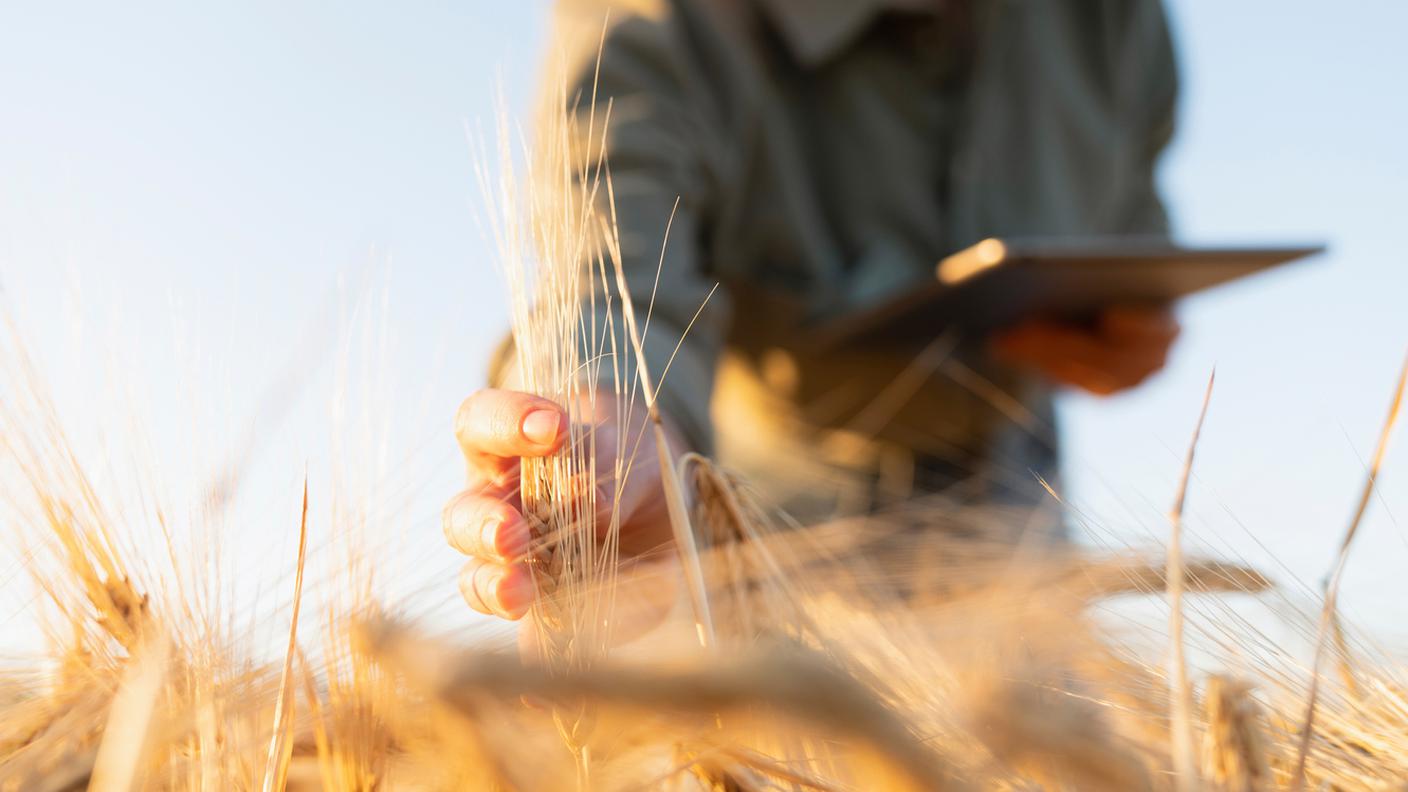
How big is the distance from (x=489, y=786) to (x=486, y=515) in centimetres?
14

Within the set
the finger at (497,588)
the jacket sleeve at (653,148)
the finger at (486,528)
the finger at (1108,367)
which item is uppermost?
the jacket sleeve at (653,148)

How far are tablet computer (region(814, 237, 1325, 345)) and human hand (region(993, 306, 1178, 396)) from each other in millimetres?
33

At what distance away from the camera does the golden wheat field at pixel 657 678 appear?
0.50ft

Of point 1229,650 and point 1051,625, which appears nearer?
point 1229,650

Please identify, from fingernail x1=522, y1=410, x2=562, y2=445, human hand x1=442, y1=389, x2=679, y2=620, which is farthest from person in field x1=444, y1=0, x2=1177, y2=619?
fingernail x1=522, y1=410, x2=562, y2=445

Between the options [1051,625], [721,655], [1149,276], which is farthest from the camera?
[1149,276]

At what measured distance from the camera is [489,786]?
21cm

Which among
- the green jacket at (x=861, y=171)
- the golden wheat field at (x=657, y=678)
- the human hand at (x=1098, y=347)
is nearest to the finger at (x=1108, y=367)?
the human hand at (x=1098, y=347)

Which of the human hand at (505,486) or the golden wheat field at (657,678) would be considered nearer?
the golden wheat field at (657,678)

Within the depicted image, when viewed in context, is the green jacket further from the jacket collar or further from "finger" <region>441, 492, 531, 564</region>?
"finger" <region>441, 492, 531, 564</region>

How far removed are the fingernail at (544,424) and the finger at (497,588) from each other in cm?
5

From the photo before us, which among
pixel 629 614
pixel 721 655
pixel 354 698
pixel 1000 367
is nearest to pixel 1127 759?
pixel 721 655

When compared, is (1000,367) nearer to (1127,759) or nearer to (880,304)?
(880,304)

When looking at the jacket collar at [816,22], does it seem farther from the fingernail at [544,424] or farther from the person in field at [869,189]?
the fingernail at [544,424]
